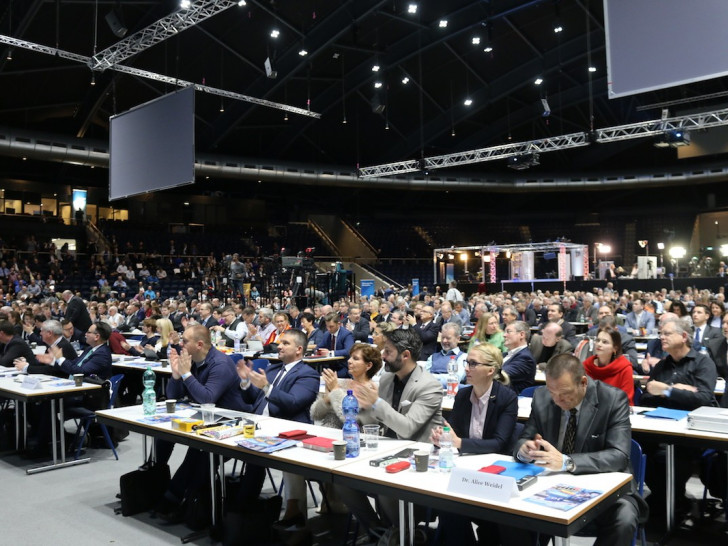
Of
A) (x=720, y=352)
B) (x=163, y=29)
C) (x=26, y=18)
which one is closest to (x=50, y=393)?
(x=720, y=352)

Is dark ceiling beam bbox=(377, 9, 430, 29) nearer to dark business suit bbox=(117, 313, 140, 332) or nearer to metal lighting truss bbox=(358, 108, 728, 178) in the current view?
metal lighting truss bbox=(358, 108, 728, 178)

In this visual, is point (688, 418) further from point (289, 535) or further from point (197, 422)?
point (197, 422)

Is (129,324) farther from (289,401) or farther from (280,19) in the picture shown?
(289,401)

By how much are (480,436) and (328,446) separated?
3.04 feet

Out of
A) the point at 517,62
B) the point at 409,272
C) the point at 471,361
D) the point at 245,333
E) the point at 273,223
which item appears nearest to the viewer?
the point at 471,361

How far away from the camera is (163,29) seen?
13398mm

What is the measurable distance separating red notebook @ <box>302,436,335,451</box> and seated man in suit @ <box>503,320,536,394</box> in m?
2.28

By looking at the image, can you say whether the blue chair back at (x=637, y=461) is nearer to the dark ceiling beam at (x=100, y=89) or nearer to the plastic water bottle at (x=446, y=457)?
the plastic water bottle at (x=446, y=457)

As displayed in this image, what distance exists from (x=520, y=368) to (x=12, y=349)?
6158mm

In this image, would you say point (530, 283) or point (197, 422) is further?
point (530, 283)

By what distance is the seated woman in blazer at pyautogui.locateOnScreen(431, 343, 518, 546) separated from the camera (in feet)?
11.8

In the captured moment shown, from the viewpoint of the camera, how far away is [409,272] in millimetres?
32219

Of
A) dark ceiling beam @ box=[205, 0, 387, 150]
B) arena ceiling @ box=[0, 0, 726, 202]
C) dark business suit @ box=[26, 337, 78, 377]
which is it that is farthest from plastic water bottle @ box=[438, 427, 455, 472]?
dark ceiling beam @ box=[205, 0, 387, 150]

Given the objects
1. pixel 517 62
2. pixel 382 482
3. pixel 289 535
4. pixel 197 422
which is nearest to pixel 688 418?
pixel 382 482
